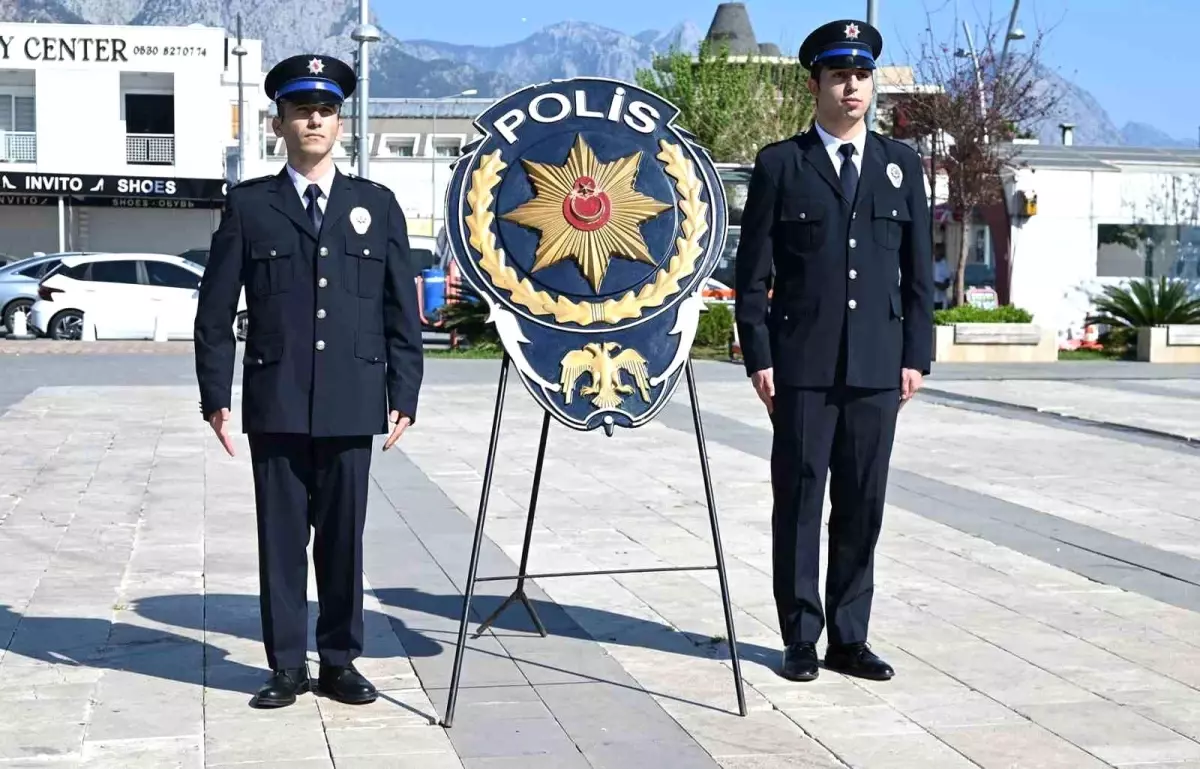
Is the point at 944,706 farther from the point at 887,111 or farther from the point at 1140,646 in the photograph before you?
the point at 887,111

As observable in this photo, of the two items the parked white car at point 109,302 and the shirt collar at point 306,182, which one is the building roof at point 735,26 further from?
the shirt collar at point 306,182

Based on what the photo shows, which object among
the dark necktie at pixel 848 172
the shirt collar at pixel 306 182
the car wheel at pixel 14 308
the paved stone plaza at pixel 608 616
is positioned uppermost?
the dark necktie at pixel 848 172

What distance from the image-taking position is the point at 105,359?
72.5 ft

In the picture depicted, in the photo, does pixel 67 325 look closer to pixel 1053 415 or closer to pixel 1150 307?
pixel 1150 307

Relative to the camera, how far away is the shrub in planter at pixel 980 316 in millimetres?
24344

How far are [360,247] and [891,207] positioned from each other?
5.94 feet

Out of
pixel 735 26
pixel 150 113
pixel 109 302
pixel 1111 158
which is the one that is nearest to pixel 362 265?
pixel 109 302

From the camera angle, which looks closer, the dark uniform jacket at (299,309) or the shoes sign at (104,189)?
the dark uniform jacket at (299,309)

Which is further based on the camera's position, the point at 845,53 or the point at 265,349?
the point at 845,53

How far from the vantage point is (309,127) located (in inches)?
215

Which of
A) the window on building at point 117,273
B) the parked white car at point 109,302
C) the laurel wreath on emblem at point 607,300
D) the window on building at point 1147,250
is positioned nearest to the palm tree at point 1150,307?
the window on building at point 1147,250

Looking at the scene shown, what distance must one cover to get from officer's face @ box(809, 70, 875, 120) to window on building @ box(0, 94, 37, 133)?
50476mm

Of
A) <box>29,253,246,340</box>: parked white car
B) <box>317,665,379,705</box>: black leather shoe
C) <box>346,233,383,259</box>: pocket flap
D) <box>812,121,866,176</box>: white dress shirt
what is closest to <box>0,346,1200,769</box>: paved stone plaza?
<box>317,665,379,705</box>: black leather shoe

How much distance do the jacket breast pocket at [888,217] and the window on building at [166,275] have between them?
22.8 metres
